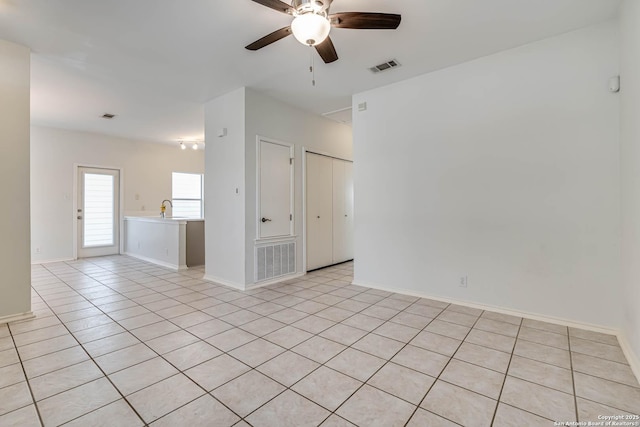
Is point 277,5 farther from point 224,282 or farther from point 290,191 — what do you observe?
point 224,282

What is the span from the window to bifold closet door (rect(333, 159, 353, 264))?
181 inches

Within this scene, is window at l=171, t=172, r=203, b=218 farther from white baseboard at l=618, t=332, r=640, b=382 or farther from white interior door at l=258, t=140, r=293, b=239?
white baseboard at l=618, t=332, r=640, b=382

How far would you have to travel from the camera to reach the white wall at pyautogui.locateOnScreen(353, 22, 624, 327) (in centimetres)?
269

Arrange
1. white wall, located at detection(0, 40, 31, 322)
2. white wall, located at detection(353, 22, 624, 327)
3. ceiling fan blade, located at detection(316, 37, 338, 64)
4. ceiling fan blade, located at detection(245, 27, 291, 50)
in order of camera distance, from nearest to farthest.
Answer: ceiling fan blade, located at detection(245, 27, 291, 50), ceiling fan blade, located at detection(316, 37, 338, 64), white wall, located at detection(353, 22, 624, 327), white wall, located at detection(0, 40, 31, 322)

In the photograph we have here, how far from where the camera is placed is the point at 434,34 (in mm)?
2846

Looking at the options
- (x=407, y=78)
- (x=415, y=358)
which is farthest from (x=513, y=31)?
(x=415, y=358)

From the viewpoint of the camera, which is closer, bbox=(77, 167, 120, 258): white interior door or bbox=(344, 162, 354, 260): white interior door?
bbox=(344, 162, 354, 260): white interior door

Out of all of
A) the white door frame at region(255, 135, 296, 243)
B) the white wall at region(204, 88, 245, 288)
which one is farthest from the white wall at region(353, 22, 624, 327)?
the white wall at region(204, 88, 245, 288)

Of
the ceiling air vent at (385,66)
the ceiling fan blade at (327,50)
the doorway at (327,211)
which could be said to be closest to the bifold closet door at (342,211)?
the doorway at (327,211)

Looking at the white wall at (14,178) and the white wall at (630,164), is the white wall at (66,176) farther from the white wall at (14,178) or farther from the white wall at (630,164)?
the white wall at (630,164)

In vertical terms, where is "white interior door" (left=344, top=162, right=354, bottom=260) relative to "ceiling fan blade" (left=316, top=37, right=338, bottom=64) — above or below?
below

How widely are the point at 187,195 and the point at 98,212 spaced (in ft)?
6.96

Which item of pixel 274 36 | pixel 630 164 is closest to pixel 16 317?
pixel 274 36

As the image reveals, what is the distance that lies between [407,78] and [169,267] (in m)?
5.12
